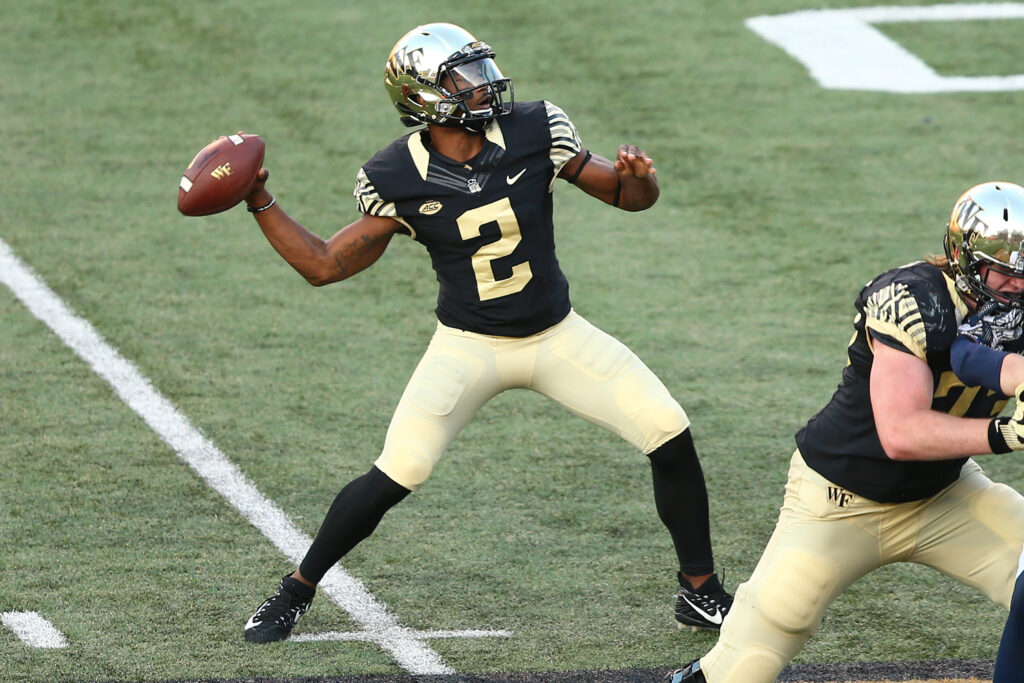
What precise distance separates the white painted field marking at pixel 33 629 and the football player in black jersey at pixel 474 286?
57cm

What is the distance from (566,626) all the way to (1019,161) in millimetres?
5283

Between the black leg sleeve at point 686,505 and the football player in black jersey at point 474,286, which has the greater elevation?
the football player in black jersey at point 474,286

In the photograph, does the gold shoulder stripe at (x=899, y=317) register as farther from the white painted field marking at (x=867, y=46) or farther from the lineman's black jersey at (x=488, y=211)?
the white painted field marking at (x=867, y=46)

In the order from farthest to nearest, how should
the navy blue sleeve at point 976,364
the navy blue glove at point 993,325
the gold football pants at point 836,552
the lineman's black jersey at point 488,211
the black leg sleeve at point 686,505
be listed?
the black leg sleeve at point 686,505, the lineman's black jersey at point 488,211, the gold football pants at point 836,552, the navy blue glove at point 993,325, the navy blue sleeve at point 976,364

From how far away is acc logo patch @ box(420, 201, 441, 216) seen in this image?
183 inches

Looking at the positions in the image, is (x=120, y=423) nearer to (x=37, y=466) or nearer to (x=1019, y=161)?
(x=37, y=466)

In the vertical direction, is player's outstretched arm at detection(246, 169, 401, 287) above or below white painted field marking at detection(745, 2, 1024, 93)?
above

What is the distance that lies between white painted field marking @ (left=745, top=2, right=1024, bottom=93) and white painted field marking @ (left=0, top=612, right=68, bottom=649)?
693cm

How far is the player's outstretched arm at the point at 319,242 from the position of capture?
464 centimetres

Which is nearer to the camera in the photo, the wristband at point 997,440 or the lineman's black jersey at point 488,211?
the wristband at point 997,440

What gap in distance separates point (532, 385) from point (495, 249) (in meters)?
0.45

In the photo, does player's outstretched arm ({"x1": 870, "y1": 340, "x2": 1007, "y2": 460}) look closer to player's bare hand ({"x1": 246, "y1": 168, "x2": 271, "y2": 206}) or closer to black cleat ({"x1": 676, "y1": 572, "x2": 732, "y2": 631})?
black cleat ({"x1": 676, "y1": 572, "x2": 732, "y2": 631})

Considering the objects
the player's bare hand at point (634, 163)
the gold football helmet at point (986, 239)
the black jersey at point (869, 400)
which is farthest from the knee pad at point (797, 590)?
the player's bare hand at point (634, 163)

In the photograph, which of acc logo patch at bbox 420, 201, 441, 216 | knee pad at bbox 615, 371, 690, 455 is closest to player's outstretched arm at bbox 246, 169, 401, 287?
acc logo patch at bbox 420, 201, 441, 216
